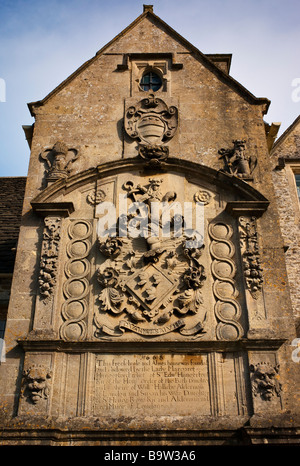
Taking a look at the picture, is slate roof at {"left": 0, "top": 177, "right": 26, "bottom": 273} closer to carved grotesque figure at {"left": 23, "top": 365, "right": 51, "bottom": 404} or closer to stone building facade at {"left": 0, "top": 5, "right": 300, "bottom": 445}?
stone building facade at {"left": 0, "top": 5, "right": 300, "bottom": 445}

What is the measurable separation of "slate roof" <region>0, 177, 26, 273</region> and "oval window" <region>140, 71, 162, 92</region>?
4370 mm

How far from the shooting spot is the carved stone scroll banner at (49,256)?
27.9ft

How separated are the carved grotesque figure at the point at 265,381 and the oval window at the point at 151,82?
239 inches

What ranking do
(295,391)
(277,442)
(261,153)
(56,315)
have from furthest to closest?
(261,153) < (56,315) < (295,391) < (277,442)

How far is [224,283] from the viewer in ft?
28.4

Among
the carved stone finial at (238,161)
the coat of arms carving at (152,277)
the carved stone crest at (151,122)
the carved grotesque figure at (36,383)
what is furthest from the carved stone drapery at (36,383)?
the carved stone finial at (238,161)

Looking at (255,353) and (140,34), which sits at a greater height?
(140,34)

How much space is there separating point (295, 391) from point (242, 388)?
779 millimetres

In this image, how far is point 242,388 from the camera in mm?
7738

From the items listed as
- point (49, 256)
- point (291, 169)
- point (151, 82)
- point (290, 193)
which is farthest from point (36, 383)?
point (291, 169)

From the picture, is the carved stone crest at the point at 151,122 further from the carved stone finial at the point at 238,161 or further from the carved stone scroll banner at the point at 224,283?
the carved stone scroll banner at the point at 224,283

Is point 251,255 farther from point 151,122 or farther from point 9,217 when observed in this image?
point 9,217
